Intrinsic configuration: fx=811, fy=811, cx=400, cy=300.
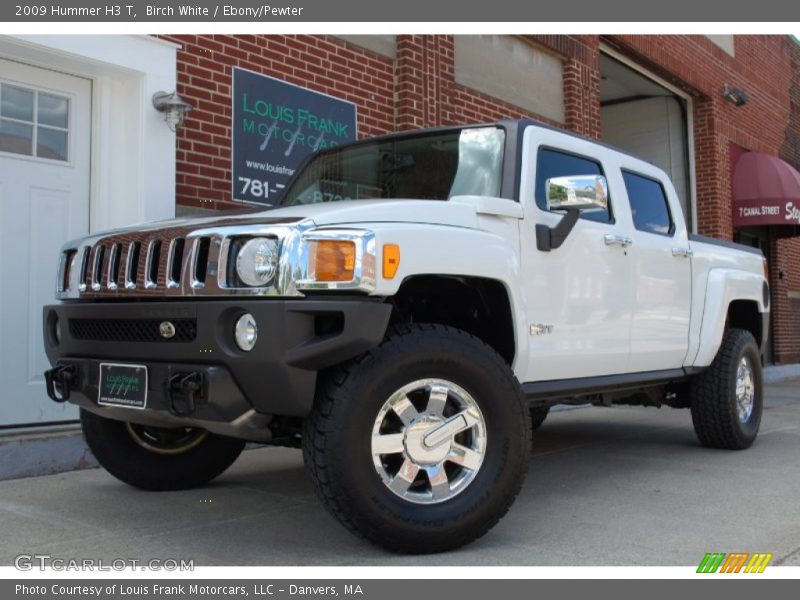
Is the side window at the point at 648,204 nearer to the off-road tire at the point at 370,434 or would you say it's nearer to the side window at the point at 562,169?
the side window at the point at 562,169

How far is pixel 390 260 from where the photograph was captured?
10.1ft

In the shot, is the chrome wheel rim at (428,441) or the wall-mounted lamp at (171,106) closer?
the chrome wheel rim at (428,441)

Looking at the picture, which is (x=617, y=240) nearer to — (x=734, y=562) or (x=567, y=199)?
(x=567, y=199)

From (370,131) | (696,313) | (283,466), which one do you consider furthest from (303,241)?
(370,131)

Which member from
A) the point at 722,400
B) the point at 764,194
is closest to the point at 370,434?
the point at 722,400

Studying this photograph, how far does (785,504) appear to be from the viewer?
4.23 m

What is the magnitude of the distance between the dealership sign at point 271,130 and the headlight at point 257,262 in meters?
3.60

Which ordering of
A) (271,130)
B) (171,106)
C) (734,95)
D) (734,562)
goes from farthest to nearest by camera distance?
(734,95) → (271,130) → (171,106) → (734,562)

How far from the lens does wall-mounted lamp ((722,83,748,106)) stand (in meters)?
13.6

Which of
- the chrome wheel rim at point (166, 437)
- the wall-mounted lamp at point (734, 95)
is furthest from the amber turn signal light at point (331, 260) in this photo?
the wall-mounted lamp at point (734, 95)

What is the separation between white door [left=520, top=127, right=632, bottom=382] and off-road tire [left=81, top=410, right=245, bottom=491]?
5.96 feet

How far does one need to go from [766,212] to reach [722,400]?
355 inches

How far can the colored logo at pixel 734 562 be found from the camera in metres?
3.11
